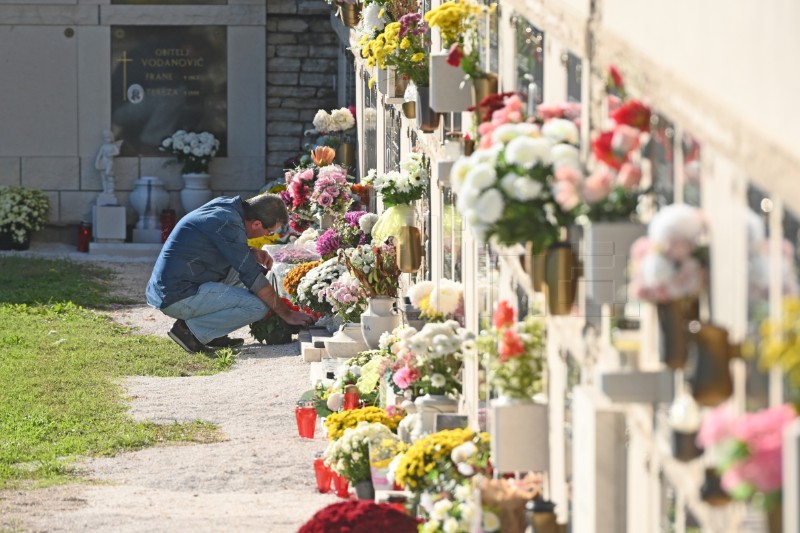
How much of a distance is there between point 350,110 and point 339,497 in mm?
8804

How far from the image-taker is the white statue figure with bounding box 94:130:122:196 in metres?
18.4

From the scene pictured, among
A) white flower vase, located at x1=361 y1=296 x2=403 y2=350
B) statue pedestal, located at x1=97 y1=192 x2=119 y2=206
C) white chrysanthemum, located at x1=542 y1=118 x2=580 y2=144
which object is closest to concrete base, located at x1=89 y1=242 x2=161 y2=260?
statue pedestal, located at x1=97 y1=192 x2=119 y2=206

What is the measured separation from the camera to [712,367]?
2.58 metres

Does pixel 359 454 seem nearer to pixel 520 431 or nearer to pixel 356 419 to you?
pixel 356 419

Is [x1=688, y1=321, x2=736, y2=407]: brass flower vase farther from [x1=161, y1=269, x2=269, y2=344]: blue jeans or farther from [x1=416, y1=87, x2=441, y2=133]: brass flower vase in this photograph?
[x1=161, y1=269, x2=269, y2=344]: blue jeans

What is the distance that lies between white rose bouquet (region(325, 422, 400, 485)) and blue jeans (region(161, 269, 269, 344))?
15.6 feet

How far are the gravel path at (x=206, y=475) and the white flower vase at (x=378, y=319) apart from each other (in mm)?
697

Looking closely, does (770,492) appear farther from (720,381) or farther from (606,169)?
(606,169)

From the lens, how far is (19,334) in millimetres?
13055

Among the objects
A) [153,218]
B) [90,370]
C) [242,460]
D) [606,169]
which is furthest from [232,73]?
[606,169]

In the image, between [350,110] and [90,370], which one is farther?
[350,110]

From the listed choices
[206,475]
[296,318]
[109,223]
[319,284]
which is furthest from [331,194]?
[109,223]

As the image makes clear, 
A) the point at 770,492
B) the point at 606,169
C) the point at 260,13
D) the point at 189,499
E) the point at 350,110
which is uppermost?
the point at 260,13

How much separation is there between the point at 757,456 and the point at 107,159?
16697 millimetres
